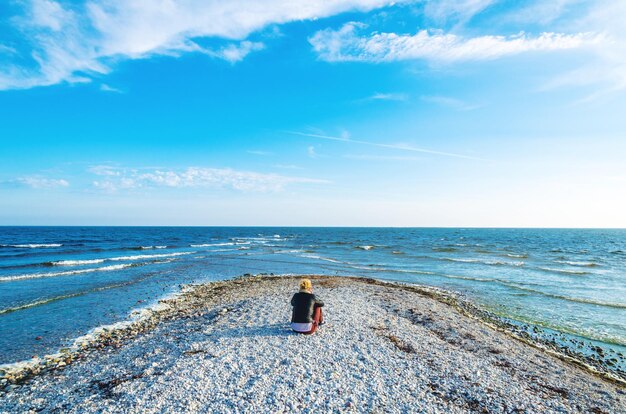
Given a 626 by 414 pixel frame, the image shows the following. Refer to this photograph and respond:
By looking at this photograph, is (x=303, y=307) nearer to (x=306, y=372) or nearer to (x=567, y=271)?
(x=306, y=372)

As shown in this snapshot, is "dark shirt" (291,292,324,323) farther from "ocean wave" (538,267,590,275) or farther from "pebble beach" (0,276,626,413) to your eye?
"ocean wave" (538,267,590,275)

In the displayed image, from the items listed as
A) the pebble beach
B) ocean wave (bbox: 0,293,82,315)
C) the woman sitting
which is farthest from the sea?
the woman sitting

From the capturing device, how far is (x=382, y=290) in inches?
878

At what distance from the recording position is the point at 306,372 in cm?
890

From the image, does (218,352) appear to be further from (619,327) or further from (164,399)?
(619,327)

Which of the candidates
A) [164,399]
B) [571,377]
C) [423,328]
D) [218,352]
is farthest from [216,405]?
[571,377]

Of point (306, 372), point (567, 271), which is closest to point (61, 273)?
point (306, 372)

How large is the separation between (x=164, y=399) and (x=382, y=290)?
1673cm

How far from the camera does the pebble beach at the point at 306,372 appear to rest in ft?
25.2

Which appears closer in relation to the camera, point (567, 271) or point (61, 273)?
point (61, 273)

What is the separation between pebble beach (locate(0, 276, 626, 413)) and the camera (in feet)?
25.2

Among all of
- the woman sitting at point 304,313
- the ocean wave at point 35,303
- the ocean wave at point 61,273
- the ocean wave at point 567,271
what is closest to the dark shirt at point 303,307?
the woman sitting at point 304,313

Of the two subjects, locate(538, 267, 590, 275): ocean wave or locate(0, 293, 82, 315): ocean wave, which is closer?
locate(0, 293, 82, 315): ocean wave

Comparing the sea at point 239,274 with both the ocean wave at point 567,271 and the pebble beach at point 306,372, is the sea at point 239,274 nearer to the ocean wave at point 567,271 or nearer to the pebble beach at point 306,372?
the ocean wave at point 567,271
